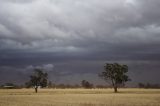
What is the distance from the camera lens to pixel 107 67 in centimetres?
13638

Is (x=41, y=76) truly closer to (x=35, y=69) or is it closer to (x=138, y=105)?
(x=35, y=69)

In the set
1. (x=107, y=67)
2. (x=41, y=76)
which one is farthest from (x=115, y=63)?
(x=41, y=76)

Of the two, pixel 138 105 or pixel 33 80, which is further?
pixel 33 80

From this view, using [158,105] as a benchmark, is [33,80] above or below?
above

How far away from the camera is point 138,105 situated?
1930 inches

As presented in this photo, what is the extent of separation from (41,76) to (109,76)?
1235 inches

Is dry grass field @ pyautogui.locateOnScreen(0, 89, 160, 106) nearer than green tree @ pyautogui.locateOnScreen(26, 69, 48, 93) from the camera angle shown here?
Yes

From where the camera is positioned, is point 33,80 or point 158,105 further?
point 33,80

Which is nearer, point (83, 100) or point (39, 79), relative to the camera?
point (83, 100)

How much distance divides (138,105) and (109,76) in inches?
3457

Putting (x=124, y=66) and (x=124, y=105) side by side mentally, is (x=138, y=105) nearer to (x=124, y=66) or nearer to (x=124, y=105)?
(x=124, y=105)

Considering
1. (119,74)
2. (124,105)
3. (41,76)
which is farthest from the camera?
(41,76)

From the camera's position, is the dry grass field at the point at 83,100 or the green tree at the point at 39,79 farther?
the green tree at the point at 39,79

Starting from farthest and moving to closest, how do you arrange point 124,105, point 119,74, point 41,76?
point 41,76
point 119,74
point 124,105
